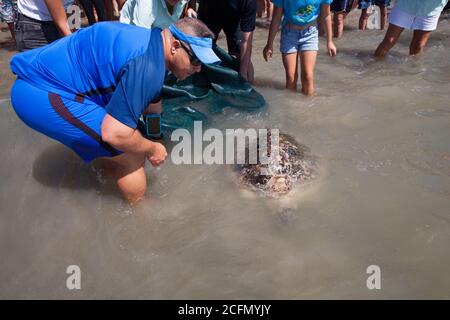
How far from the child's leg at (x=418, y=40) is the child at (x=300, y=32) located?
1475 millimetres

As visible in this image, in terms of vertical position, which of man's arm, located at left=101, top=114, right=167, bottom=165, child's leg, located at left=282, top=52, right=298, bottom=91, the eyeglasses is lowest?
child's leg, located at left=282, top=52, right=298, bottom=91

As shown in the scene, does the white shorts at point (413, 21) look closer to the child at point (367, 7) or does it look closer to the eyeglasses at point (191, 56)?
the child at point (367, 7)

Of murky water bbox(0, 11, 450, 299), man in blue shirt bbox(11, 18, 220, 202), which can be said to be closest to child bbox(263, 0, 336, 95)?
murky water bbox(0, 11, 450, 299)

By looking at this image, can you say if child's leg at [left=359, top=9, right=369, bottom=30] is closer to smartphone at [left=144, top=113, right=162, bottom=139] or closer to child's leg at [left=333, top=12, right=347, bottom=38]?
child's leg at [left=333, top=12, right=347, bottom=38]

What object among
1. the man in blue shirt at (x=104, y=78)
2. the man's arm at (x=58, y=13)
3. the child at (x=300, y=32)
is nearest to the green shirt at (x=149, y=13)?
the man's arm at (x=58, y=13)

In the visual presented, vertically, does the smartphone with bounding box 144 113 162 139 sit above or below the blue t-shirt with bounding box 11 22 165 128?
below

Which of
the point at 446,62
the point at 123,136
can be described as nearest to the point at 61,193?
the point at 123,136

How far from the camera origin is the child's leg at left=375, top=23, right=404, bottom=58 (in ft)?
15.2

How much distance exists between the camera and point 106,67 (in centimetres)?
→ 203

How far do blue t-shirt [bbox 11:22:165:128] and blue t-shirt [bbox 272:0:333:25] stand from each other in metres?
1.98

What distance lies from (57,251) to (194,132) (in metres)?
1.51

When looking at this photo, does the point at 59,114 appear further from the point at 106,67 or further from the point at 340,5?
the point at 340,5
